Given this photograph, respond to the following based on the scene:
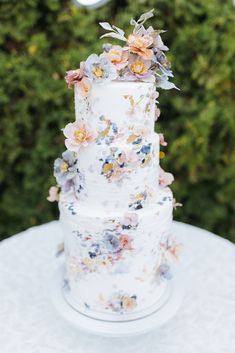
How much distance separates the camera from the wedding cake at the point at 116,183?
117 centimetres

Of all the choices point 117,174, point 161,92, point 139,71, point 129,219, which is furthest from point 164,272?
point 161,92

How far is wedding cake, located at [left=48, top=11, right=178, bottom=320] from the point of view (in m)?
1.17

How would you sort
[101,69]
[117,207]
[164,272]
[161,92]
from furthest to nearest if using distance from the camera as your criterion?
1. [161,92]
2. [164,272]
3. [117,207]
4. [101,69]

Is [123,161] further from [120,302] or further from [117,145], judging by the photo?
[120,302]

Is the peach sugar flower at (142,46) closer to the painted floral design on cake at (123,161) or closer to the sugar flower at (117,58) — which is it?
the sugar flower at (117,58)

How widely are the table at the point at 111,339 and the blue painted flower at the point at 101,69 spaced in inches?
28.7

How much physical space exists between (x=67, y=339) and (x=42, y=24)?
1.56m

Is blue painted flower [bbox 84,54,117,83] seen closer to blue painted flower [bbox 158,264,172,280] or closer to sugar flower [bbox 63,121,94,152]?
sugar flower [bbox 63,121,94,152]

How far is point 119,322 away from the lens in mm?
1300

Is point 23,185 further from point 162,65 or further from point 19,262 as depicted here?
point 162,65

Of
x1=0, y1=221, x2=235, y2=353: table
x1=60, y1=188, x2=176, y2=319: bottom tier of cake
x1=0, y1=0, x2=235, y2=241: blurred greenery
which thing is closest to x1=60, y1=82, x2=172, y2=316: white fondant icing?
x1=60, y1=188, x2=176, y2=319: bottom tier of cake

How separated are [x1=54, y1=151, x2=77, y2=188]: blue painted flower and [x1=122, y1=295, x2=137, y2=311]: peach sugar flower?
394 mm

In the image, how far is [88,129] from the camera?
119cm

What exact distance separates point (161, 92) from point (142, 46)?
42.8 inches
